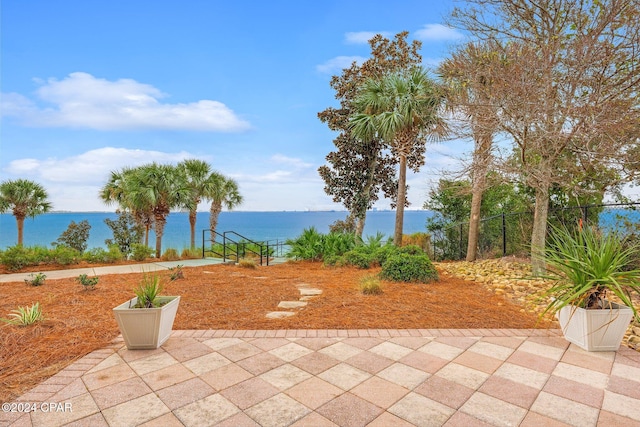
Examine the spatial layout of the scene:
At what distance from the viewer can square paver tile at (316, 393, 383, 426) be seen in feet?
6.50

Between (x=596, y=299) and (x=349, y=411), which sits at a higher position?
(x=596, y=299)

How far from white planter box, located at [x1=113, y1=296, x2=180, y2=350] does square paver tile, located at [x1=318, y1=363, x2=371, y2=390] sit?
5.34 ft

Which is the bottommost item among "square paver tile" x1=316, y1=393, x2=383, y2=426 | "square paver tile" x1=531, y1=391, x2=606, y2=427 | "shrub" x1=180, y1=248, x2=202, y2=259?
"shrub" x1=180, y1=248, x2=202, y2=259

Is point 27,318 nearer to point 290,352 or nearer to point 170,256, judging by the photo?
point 290,352

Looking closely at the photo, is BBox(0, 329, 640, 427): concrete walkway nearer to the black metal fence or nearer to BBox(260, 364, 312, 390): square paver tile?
BBox(260, 364, 312, 390): square paver tile

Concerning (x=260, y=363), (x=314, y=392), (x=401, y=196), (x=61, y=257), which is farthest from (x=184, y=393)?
(x=401, y=196)

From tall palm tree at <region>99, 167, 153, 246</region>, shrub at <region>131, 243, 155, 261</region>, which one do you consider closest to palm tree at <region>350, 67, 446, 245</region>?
shrub at <region>131, 243, 155, 261</region>

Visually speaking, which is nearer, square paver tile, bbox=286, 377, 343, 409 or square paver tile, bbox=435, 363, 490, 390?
square paver tile, bbox=286, 377, 343, 409

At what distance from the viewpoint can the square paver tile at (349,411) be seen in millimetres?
1982

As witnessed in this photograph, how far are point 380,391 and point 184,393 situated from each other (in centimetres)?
139

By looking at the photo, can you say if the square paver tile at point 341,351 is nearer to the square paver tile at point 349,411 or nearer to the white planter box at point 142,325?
the square paver tile at point 349,411

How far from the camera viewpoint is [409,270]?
6391 mm

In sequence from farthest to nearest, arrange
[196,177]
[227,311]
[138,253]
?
[196,177]
[138,253]
[227,311]

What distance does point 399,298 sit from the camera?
16.5ft
